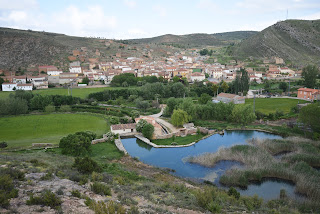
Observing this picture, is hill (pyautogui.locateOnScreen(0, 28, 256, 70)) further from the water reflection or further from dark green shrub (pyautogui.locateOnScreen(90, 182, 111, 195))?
dark green shrub (pyautogui.locateOnScreen(90, 182, 111, 195))

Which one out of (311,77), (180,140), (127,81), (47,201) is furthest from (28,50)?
(47,201)

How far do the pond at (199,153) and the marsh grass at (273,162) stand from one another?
607 millimetres

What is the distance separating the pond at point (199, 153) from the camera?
58.1 feet

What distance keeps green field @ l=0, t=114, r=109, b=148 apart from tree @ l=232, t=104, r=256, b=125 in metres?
16.7

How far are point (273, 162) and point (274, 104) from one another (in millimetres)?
25238

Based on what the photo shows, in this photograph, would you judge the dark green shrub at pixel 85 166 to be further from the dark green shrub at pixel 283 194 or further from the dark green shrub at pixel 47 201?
the dark green shrub at pixel 283 194

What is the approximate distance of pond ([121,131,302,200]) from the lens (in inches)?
697

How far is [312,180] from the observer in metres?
17.0

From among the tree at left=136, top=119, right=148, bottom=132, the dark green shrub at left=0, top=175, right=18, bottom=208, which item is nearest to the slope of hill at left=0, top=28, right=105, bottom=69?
the tree at left=136, top=119, right=148, bottom=132

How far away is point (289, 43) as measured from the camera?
9206cm

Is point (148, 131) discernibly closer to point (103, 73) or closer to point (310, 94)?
point (310, 94)

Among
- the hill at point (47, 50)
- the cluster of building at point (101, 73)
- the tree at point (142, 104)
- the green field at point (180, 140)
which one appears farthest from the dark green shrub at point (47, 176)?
the hill at point (47, 50)

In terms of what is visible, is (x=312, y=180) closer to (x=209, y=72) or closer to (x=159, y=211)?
(x=159, y=211)

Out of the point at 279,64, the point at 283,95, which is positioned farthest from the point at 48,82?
the point at 279,64
